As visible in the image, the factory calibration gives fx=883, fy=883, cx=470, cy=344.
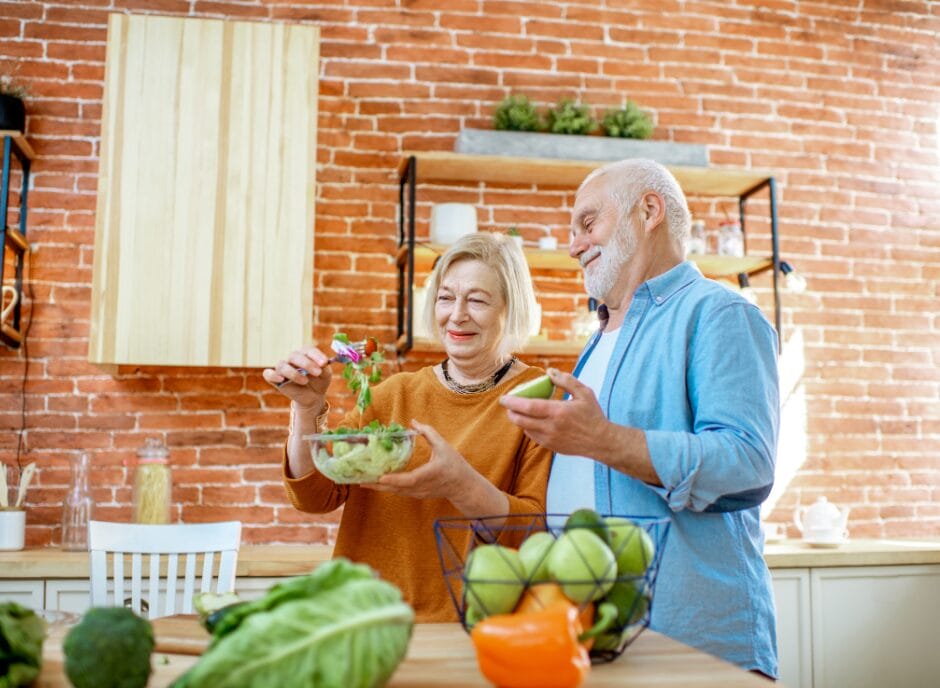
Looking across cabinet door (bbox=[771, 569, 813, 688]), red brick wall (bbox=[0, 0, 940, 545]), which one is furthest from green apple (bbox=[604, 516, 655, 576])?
red brick wall (bbox=[0, 0, 940, 545])

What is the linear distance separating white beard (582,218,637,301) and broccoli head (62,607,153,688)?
1.17 metres

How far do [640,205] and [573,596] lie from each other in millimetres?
1046

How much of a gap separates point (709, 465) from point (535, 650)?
592 mm

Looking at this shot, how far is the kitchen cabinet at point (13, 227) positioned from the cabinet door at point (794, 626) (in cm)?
258

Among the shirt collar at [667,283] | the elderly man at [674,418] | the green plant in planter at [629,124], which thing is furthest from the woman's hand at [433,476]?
the green plant in planter at [629,124]

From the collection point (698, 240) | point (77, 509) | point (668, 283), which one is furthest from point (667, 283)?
point (77, 509)

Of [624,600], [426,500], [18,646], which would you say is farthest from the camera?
[426,500]

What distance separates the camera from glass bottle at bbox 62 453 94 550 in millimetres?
2805

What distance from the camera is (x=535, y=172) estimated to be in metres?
3.21

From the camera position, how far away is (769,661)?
144 cm

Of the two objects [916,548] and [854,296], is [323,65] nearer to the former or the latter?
[854,296]

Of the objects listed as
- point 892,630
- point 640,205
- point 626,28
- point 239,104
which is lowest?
point 892,630

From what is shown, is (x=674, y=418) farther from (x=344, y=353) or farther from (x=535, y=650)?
(x=535, y=650)

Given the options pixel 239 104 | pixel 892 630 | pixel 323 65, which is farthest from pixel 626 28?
pixel 892 630
